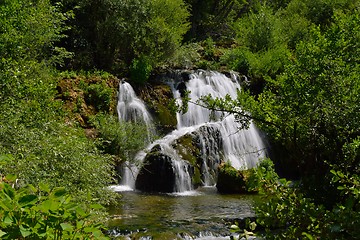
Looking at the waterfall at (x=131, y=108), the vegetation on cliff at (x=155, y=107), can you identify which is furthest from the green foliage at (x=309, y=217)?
the waterfall at (x=131, y=108)

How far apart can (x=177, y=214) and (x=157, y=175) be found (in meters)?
4.60

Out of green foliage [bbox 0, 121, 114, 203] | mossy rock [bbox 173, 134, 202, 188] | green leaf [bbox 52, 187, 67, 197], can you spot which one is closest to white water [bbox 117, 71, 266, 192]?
mossy rock [bbox 173, 134, 202, 188]

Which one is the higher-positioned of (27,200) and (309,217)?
(27,200)

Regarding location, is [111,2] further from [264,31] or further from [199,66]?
[264,31]

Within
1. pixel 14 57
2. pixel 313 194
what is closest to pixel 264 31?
pixel 14 57

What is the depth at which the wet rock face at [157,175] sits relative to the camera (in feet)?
56.0

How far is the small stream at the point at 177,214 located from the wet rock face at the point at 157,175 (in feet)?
2.46

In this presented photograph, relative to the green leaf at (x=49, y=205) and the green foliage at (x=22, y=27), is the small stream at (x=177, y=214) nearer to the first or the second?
the green foliage at (x=22, y=27)

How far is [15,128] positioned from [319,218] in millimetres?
6789

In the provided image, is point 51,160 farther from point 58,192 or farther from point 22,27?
point 58,192

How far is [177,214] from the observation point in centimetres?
1269

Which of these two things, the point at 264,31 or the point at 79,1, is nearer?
the point at 79,1

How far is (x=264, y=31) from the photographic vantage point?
3130 cm

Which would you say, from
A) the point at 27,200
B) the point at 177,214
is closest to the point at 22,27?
the point at 177,214
